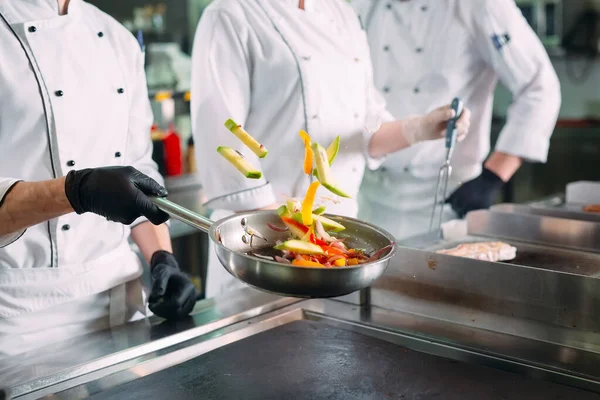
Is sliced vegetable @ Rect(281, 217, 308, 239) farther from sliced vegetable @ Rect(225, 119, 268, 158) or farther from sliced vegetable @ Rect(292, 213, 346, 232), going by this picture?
sliced vegetable @ Rect(225, 119, 268, 158)

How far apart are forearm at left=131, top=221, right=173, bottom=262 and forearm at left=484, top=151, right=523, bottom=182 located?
1.44 metres

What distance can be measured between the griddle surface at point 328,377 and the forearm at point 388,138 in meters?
0.84

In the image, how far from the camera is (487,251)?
5.40 ft

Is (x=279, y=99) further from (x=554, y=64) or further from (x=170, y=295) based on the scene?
(x=554, y=64)

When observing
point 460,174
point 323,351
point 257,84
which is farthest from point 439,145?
point 323,351

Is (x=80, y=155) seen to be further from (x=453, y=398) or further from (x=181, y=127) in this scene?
(x=181, y=127)

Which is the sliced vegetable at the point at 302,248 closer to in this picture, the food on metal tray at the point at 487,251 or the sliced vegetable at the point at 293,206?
the sliced vegetable at the point at 293,206

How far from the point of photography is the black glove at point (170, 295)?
139cm

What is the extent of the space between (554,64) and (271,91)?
16.5 ft

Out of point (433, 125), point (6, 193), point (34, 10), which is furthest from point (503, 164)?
point (6, 193)

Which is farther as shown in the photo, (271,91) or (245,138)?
(271,91)

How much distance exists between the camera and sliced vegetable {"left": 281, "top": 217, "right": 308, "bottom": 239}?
1.19m

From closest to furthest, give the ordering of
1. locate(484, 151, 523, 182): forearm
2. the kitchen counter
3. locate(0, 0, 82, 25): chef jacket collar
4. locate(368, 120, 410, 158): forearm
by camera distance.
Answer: the kitchen counter, locate(0, 0, 82, 25): chef jacket collar, locate(368, 120, 410, 158): forearm, locate(484, 151, 523, 182): forearm

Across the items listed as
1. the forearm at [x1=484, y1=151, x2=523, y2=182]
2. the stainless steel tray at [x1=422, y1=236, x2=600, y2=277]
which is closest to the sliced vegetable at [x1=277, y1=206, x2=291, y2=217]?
the stainless steel tray at [x1=422, y1=236, x2=600, y2=277]
